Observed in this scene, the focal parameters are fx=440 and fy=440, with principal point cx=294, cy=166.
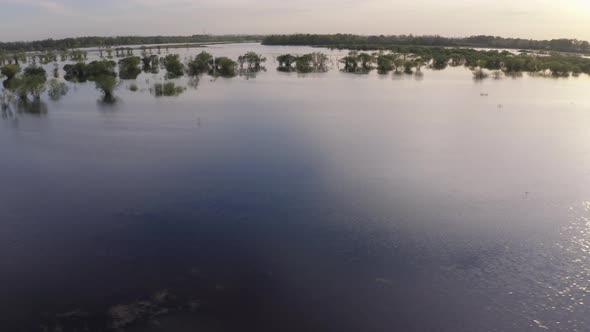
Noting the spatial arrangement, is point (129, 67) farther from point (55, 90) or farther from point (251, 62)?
point (55, 90)

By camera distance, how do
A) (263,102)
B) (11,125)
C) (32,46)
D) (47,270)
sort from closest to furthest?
(47,270)
(11,125)
(263,102)
(32,46)

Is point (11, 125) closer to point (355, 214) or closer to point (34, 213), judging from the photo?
point (34, 213)

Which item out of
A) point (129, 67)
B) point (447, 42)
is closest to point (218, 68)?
point (129, 67)

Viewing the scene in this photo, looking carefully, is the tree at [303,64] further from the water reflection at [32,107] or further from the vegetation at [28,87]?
the water reflection at [32,107]

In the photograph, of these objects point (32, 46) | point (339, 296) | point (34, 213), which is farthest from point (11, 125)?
point (32, 46)

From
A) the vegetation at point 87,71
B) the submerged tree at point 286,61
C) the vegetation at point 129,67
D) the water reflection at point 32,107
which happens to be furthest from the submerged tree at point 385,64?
the water reflection at point 32,107

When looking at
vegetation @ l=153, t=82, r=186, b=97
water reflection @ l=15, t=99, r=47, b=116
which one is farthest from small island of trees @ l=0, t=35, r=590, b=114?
water reflection @ l=15, t=99, r=47, b=116

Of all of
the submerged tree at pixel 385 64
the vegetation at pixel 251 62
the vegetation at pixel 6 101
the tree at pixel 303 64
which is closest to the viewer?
the vegetation at pixel 6 101

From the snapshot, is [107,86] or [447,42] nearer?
[107,86]
